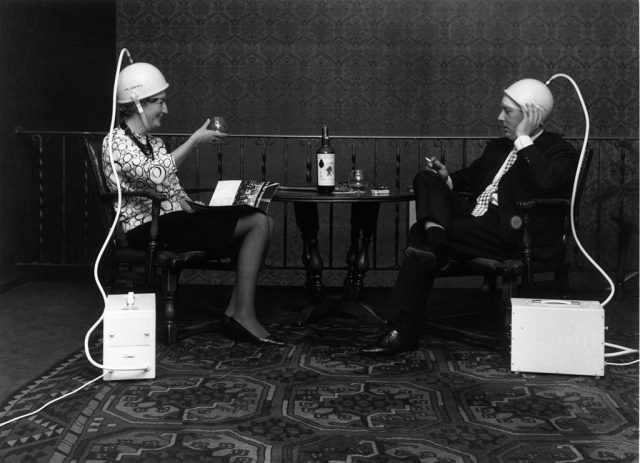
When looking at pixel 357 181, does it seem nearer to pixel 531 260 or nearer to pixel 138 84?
pixel 531 260

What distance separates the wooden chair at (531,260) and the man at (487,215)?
0.15 ft

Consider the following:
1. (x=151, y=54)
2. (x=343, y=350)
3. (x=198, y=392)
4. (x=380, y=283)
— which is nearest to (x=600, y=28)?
(x=380, y=283)

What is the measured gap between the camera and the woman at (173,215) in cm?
365

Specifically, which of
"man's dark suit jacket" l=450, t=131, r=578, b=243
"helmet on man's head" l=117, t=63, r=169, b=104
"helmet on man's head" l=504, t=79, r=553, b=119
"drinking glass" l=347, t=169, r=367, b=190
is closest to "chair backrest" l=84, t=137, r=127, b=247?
"helmet on man's head" l=117, t=63, r=169, b=104

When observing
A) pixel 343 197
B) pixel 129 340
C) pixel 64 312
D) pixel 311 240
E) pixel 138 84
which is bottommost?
pixel 64 312

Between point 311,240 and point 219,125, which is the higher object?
point 219,125

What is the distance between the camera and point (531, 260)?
359cm

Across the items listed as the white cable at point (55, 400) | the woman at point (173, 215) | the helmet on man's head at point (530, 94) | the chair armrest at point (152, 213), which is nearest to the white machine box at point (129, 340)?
the white cable at point (55, 400)

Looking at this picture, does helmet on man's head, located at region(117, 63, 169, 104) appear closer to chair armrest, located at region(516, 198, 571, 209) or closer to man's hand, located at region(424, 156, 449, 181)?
man's hand, located at region(424, 156, 449, 181)

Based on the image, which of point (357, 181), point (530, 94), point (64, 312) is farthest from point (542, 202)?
point (64, 312)

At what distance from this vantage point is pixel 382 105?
287 inches

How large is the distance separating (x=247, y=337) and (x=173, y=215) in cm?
66

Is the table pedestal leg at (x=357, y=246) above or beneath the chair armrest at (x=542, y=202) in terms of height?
beneath

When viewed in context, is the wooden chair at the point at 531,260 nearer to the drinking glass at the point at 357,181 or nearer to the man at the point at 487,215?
the man at the point at 487,215
